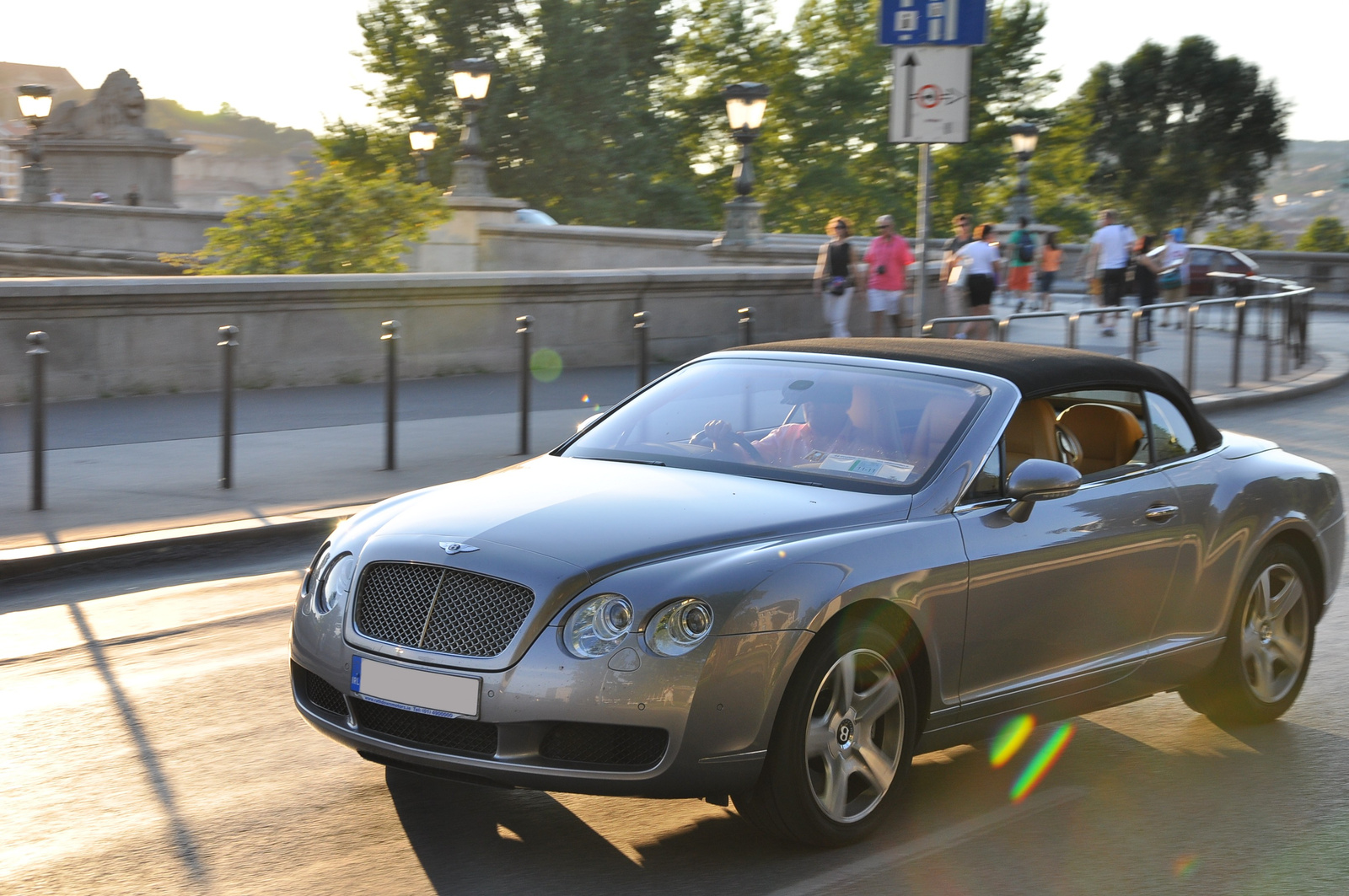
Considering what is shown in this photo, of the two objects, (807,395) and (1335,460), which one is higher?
(807,395)

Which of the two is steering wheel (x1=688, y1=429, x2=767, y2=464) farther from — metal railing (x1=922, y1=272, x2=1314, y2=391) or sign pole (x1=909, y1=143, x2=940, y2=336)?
metal railing (x1=922, y1=272, x2=1314, y2=391)

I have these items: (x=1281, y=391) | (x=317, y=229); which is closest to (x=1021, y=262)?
(x=1281, y=391)

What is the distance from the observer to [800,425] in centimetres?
522

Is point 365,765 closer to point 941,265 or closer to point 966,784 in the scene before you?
point 966,784

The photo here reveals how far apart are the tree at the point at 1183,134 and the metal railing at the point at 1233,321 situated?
195 feet

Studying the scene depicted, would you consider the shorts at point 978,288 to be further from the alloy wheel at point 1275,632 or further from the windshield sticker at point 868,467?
the windshield sticker at point 868,467

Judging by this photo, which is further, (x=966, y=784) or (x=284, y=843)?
(x=966, y=784)

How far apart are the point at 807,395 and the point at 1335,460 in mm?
10004

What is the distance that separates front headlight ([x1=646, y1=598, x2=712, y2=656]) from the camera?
157 inches

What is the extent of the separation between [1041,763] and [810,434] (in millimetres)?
1422

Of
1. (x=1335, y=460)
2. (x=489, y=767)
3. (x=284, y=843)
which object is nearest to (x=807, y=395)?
(x=489, y=767)

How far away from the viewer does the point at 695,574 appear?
407 centimetres

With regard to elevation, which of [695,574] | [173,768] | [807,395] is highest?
[807,395]

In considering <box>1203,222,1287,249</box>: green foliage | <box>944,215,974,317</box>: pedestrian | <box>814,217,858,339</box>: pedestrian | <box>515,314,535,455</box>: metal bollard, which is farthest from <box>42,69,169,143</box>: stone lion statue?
<box>1203,222,1287,249</box>: green foliage
